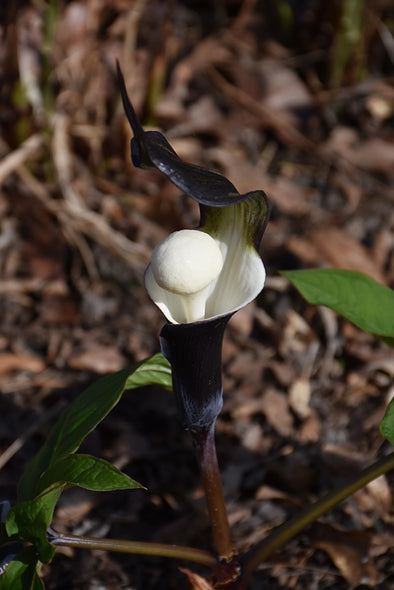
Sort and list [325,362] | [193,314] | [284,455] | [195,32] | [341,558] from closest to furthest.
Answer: [193,314] → [341,558] → [284,455] → [325,362] → [195,32]

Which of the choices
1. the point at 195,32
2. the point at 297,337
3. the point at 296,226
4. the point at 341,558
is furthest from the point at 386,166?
the point at 341,558

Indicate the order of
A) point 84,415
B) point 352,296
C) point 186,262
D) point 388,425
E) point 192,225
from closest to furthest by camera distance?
point 186,262 → point 388,425 → point 84,415 → point 352,296 → point 192,225

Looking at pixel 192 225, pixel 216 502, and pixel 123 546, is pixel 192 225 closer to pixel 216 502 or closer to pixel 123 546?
pixel 216 502

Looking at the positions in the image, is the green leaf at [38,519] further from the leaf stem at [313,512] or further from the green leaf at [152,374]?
the leaf stem at [313,512]

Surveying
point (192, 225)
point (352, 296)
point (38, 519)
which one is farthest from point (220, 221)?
point (192, 225)

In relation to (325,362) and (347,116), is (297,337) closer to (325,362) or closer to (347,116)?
(325,362)

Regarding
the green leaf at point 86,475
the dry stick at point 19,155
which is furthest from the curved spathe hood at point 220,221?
the dry stick at point 19,155
